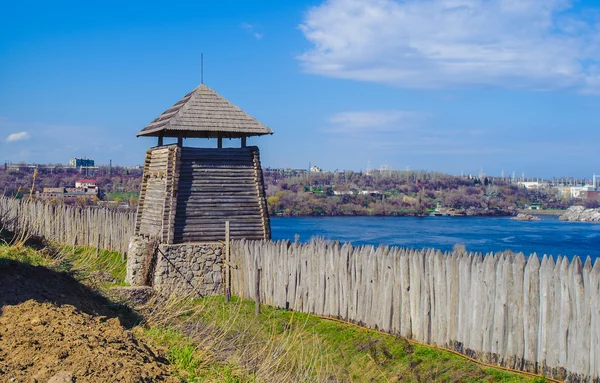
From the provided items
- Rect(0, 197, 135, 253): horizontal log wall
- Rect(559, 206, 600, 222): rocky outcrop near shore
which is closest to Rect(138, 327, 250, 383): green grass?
Rect(0, 197, 135, 253): horizontal log wall

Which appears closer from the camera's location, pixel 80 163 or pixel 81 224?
pixel 81 224

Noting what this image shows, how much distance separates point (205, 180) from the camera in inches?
675

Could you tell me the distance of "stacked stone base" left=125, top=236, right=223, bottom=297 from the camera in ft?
53.3

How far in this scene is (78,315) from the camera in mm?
6156

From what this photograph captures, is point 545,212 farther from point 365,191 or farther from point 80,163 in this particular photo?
point 80,163

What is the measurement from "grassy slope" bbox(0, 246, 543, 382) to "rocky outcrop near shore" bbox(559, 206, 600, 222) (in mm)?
67116

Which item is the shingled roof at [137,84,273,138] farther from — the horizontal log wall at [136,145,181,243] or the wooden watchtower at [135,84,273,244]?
the horizontal log wall at [136,145,181,243]

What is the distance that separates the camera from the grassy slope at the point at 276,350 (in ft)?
18.5

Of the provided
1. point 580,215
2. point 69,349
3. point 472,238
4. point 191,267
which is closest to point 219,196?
point 191,267

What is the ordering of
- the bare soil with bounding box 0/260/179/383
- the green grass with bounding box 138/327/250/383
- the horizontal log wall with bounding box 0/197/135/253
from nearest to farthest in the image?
the bare soil with bounding box 0/260/179/383 → the green grass with bounding box 138/327/250/383 → the horizontal log wall with bounding box 0/197/135/253

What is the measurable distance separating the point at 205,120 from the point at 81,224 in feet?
31.4

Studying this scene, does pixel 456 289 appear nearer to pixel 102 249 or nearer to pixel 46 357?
pixel 46 357

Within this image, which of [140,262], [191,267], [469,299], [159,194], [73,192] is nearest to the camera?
[469,299]

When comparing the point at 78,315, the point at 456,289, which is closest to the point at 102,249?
the point at 456,289
